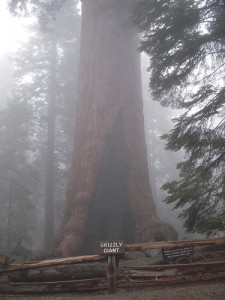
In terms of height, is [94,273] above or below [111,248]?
below

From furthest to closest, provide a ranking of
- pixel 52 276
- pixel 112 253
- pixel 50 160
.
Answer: pixel 50 160 → pixel 52 276 → pixel 112 253

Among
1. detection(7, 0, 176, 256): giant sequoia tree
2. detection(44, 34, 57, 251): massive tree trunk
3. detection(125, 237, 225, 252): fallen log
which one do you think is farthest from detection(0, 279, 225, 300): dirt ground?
detection(44, 34, 57, 251): massive tree trunk

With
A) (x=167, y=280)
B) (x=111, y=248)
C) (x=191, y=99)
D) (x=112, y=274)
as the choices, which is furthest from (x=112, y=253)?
(x=191, y=99)

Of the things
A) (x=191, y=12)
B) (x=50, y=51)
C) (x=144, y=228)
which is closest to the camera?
(x=191, y=12)

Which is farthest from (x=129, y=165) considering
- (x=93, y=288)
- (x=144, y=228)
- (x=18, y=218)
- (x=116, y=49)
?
(x=18, y=218)

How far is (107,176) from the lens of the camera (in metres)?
11.2

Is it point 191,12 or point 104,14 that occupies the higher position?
point 104,14

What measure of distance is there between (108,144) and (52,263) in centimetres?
542

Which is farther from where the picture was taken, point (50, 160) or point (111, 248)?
point (50, 160)

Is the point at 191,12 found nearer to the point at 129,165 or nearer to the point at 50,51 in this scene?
the point at 129,165

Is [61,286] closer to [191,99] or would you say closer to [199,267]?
[199,267]

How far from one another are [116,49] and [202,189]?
745 centimetres

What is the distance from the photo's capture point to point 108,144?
452 inches

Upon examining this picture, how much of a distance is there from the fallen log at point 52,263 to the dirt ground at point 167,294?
1.93 feet
